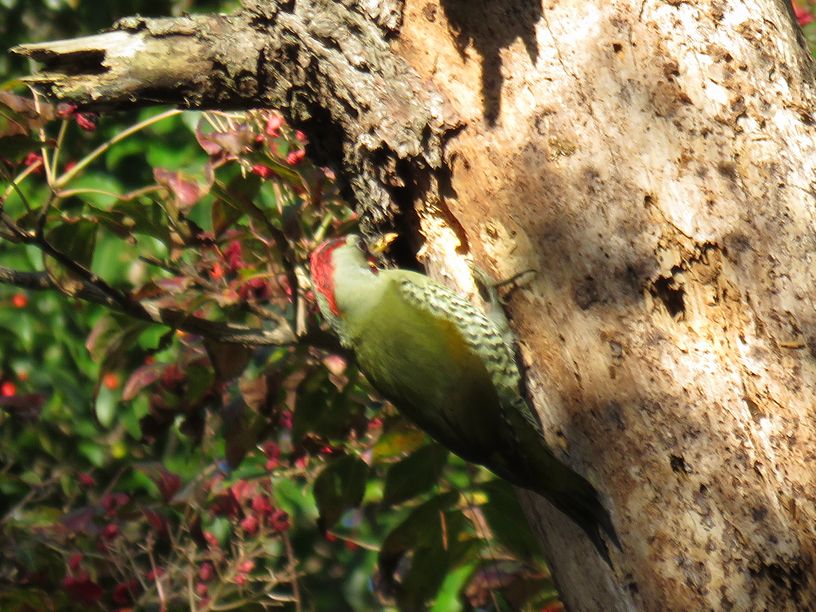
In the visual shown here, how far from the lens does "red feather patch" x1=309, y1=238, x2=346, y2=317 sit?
278cm

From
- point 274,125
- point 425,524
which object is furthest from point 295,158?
point 425,524

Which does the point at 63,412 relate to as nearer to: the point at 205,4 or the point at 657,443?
the point at 205,4

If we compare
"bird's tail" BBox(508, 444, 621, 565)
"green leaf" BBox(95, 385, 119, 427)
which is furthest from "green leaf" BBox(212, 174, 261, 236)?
"green leaf" BBox(95, 385, 119, 427)

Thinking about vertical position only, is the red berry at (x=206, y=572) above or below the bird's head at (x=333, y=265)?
below

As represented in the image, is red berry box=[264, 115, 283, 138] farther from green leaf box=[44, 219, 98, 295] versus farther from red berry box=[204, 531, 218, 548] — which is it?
red berry box=[204, 531, 218, 548]

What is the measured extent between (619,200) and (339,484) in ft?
3.66

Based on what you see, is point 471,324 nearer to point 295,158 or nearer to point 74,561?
point 295,158

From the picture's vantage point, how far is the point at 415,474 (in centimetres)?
264

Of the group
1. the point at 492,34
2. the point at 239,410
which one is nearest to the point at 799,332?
the point at 492,34

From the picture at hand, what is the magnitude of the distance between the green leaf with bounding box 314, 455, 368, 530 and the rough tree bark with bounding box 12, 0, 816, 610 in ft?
2.04

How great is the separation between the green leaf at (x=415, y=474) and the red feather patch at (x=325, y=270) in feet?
1.44

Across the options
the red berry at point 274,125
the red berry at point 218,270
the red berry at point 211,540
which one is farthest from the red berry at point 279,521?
the red berry at point 274,125

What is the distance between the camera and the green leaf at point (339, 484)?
276cm

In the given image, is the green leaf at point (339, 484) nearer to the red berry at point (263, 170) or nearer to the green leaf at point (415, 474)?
the green leaf at point (415, 474)
